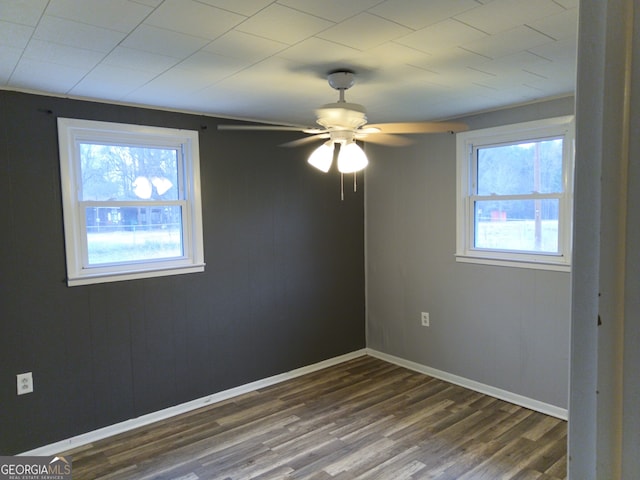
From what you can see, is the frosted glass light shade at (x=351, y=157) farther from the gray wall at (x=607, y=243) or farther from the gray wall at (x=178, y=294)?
the gray wall at (x=607, y=243)

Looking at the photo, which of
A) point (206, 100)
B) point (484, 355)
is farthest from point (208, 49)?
point (484, 355)

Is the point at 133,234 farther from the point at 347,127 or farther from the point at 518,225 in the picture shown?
the point at 518,225

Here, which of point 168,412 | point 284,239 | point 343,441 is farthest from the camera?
point 284,239

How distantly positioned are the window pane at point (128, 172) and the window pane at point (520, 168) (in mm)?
2528

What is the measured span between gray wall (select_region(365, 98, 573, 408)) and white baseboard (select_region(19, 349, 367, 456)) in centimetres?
83

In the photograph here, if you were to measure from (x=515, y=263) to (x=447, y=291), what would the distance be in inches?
26.9

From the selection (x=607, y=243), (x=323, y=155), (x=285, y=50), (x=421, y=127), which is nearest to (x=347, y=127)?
(x=323, y=155)

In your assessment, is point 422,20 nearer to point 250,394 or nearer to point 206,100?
point 206,100

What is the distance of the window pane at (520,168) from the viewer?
318cm

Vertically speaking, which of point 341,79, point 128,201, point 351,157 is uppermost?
point 341,79

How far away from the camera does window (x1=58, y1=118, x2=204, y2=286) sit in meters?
2.89

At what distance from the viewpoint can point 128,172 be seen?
10.3 feet

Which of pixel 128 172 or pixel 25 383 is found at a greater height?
pixel 128 172

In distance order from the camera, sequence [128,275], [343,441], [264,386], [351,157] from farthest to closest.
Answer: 1. [264,386]
2. [128,275]
3. [343,441]
4. [351,157]
